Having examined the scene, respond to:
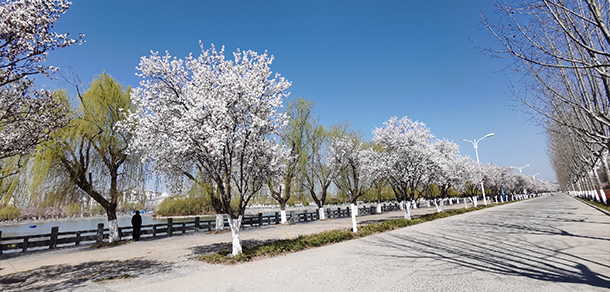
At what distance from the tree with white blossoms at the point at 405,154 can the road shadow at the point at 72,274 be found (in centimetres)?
1727

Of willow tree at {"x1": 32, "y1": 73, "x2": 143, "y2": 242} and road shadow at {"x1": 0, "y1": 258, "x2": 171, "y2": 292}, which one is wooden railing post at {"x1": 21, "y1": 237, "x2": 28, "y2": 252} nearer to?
A: willow tree at {"x1": 32, "y1": 73, "x2": 143, "y2": 242}

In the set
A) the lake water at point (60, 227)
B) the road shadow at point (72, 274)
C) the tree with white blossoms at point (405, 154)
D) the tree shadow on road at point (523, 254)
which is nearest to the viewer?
the tree shadow on road at point (523, 254)

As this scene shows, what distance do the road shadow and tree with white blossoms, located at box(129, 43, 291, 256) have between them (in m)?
3.26

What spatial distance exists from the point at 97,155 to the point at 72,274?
987 cm

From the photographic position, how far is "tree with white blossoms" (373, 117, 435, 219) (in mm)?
21484

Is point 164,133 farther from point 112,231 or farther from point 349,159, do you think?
point 349,159

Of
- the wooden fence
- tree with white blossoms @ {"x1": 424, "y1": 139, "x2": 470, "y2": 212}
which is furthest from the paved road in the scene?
tree with white blossoms @ {"x1": 424, "y1": 139, "x2": 470, "y2": 212}

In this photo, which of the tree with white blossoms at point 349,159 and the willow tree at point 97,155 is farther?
the tree with white blossoms at point 349,159

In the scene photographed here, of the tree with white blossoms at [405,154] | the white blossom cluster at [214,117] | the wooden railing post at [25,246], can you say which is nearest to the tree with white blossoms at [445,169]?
the tree with white blossoms at [405,154]

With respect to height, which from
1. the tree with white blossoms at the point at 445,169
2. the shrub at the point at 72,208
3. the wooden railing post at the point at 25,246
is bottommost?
the wooden railing post at the point at 25,246

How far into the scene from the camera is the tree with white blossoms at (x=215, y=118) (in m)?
9.79

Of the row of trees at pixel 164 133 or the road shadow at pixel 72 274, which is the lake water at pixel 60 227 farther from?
the road shadow at pixel 72 274

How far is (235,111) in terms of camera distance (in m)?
10.6

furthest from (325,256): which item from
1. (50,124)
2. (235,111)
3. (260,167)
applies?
(50,124)
